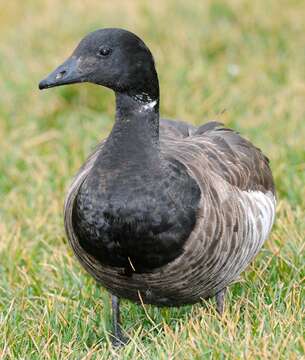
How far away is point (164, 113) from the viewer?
7.14 metres

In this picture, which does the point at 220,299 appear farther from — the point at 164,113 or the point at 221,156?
the point at 164,113

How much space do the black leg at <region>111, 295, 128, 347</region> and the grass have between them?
0.04m

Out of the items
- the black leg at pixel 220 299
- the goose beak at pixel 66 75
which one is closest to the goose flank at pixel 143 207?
the goose beak at pixel 66 75

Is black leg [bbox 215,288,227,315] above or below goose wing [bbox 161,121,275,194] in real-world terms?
below

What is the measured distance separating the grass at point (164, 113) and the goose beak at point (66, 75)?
1072 mm

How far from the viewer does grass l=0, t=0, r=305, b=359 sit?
3.95 metres

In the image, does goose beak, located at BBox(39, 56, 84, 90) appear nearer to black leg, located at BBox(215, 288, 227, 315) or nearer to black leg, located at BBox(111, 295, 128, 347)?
black leg, located at BBox(111, 295, 128, 347)

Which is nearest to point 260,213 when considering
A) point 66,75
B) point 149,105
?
point 149,105

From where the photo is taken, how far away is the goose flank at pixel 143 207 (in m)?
3.89

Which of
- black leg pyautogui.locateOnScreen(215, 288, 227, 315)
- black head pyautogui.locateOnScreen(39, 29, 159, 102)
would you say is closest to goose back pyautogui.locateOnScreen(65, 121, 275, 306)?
black leg pyautogui.locateOnScreen(215, 288, 227, 315)

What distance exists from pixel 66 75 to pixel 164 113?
10.5ft

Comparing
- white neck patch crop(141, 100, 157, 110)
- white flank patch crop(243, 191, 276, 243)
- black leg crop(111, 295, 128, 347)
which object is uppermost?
white neck patch crop(141, 100, 157, 110)

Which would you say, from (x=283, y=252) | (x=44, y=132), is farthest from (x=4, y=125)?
(x=283, y=252)

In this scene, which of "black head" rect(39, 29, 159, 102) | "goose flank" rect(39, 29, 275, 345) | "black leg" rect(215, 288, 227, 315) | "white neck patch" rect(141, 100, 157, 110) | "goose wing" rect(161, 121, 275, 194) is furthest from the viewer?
"black leg" rect(215, 288, 227, 315)
